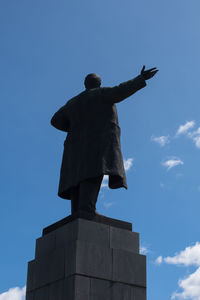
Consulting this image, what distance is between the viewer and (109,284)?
12.5 meters

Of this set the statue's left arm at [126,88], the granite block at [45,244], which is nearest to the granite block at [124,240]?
the granite block at [45,244]

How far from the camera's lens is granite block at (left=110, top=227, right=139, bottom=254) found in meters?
13.3

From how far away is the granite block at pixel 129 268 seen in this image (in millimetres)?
12797

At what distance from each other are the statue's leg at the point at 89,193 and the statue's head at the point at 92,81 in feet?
9.23

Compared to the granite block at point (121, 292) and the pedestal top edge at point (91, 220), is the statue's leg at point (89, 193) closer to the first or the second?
the pedestal top edge at point (91, 220)

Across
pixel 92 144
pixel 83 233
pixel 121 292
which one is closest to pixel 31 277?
pixel 83 233

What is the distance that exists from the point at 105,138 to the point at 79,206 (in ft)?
6.46

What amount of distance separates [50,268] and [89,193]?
2.16m

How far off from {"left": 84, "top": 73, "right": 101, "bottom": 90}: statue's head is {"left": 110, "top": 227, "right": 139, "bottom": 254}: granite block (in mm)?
4209

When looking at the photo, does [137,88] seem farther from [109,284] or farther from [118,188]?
[109,284]

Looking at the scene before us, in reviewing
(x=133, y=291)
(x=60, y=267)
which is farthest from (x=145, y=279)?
(x=60, y=267)

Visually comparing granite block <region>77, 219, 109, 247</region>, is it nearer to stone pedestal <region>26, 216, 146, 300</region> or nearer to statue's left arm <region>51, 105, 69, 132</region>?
stone pedestal <region>26, 216, 146, 300</region>

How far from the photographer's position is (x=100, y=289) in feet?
40.4

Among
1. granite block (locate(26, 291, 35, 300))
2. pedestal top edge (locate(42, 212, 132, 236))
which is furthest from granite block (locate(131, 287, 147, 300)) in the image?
granite block (locate(26, 291, 35, 300))
